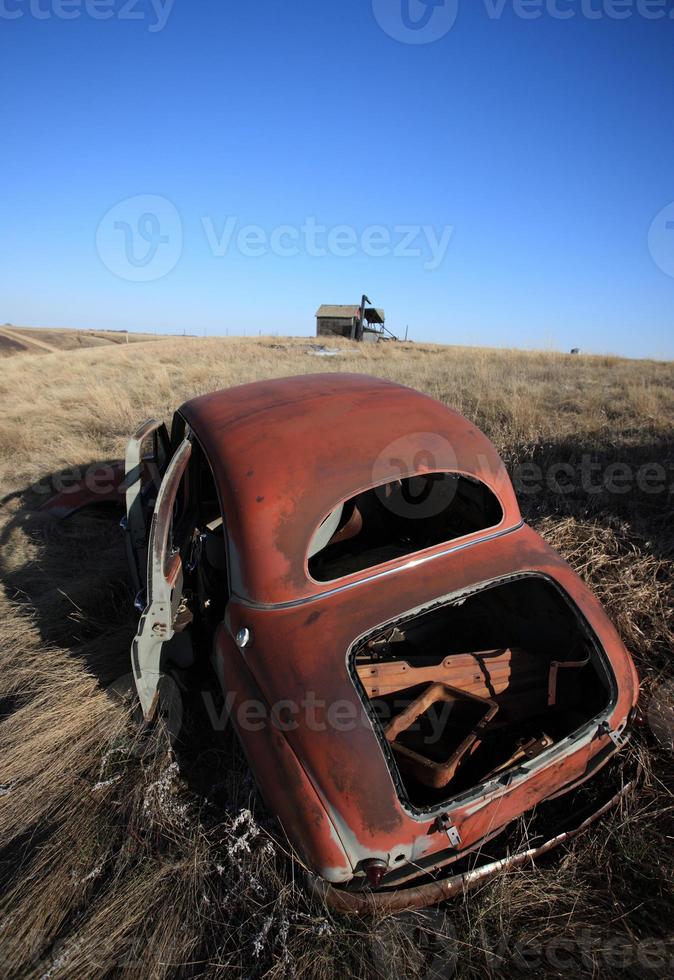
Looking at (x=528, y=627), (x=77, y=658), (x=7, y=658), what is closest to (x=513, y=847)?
(x=528, y=627)

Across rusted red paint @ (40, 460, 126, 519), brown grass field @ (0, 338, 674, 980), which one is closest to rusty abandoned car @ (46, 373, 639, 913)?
brown grass field @ (0, 338, 674, 980)

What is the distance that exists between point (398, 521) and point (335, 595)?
1259 mm

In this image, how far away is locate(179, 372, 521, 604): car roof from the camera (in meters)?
2.20

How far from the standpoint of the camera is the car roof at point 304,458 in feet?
7.20

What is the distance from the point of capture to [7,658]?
3.45 meters

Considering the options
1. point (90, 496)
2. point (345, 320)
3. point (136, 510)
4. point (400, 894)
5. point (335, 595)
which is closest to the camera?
point (400, 894)

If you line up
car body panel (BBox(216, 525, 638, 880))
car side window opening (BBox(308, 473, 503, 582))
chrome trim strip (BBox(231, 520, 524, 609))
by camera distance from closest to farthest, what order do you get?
car body panel (BBox(216, 525, 638, 880))
chrome trim strip (BBox(231, 520, 524, 609))
car side window opening (BBox(308, 473, 503, 582))

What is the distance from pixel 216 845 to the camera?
7.32 feet

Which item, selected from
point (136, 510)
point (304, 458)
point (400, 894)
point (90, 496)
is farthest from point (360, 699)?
point (90, 496)

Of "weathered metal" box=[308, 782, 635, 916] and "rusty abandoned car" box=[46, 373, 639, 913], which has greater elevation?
"rusty abandoned car" box=[46, 373, 639, 913]

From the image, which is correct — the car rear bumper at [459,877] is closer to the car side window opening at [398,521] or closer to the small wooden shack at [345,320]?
the car side window opening at [398,521]

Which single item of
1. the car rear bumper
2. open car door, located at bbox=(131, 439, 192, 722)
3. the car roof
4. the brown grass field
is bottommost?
the brown grass field

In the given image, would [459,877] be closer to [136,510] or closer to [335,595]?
[335,595]

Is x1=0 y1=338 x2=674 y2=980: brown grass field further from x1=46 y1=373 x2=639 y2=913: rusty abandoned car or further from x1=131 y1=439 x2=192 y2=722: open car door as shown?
x1=131 y1=439 x2=192 y2=722: open car door
